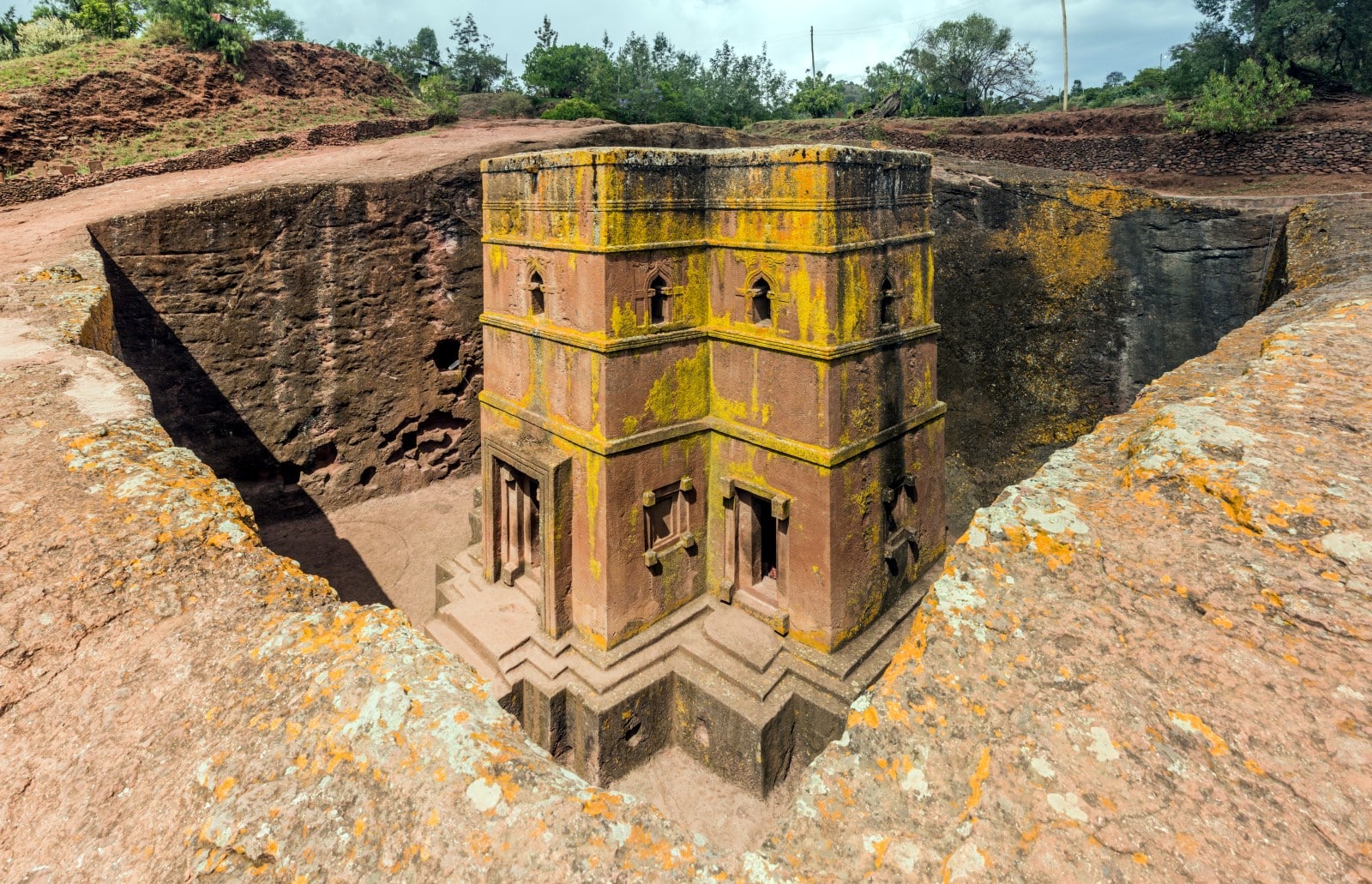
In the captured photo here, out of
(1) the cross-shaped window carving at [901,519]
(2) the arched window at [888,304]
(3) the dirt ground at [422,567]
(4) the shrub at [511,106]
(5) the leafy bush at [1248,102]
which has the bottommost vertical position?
(3) the dirt ground at [422,567]

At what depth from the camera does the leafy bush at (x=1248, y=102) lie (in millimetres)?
15930

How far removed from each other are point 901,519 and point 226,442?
10.4 metres

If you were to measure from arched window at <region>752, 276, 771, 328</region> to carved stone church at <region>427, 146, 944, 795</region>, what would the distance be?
23mm

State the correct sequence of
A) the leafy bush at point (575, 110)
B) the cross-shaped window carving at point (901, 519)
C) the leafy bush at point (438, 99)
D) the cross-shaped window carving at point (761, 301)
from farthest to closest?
the leafy bush at point (575, 110), the leafy bush at point (438, 99), the cross-shaped window carving at point (901, 519), the cross-shaped window carving at point (761, 301)

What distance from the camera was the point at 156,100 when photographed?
50.6ft

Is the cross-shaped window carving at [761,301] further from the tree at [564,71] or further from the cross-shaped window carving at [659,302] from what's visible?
the tree at [564,71]

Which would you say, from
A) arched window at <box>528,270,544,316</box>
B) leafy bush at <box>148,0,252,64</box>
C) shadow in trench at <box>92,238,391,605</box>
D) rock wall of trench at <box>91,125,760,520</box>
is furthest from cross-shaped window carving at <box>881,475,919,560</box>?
leafy bush at <box>148,0,252,64</box>

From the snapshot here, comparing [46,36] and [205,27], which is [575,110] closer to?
[205,27]

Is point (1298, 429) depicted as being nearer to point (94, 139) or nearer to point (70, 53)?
point (94, 139)

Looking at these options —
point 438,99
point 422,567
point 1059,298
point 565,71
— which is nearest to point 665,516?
point 422,567

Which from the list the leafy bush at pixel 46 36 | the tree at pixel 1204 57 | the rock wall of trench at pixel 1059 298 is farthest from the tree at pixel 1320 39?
the leafy bush at pixel 46 36

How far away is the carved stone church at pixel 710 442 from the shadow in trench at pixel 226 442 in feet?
12.7

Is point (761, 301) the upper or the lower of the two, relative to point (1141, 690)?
upper

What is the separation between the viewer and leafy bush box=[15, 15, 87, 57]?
1712cm
